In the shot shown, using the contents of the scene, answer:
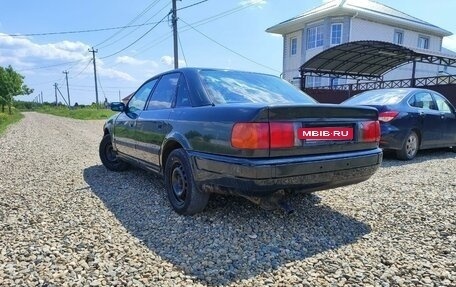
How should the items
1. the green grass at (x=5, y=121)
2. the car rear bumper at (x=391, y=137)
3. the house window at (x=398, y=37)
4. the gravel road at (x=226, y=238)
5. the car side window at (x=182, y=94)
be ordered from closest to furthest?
the gravel road at (x=226, y=238)
the car side window at (x=182, y=94)
the car rear bumper at (x=391, y=137)
the green grass at (x=5, y=121)
the house window at (x=398, y=37)

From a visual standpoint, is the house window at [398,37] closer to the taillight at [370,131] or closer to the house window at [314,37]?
the house window at [314,37]

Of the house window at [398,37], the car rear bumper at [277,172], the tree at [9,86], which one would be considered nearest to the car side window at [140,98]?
the car rear bumper at [277,172]

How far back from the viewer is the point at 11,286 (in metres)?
2.31

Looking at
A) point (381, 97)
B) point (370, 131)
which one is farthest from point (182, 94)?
point (381, 97)

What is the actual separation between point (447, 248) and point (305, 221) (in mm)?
1193

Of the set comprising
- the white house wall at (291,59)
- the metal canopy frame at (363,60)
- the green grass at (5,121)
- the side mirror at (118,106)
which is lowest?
the green grass at (5,121)

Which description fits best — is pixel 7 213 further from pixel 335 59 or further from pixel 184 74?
pixel 335 59

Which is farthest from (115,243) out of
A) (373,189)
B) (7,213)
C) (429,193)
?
(429,193)

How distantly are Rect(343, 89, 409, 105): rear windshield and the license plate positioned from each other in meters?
3.85

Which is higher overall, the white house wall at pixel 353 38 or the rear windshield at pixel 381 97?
the white house wall at pixel 353 38

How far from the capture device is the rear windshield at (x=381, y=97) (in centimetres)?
667

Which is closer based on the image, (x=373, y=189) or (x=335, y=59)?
(x=373, y=189)

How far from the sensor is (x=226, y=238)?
3061mm

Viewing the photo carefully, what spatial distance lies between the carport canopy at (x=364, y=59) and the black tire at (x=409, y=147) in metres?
8.81
